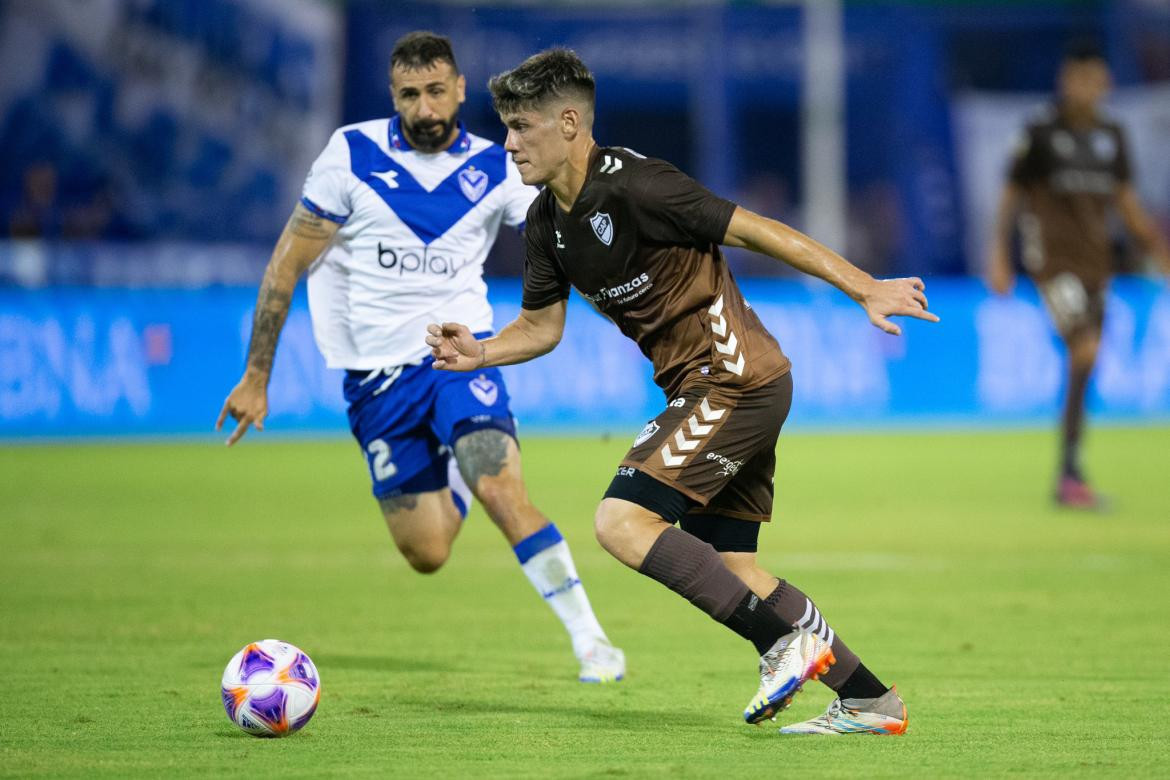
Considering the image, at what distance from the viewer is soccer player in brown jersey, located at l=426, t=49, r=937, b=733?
5203 millimetres

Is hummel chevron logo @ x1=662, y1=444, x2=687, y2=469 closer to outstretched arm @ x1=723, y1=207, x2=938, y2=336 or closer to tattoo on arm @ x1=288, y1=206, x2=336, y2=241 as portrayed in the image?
outstretched arm @ x1=723, y1=207, x2=938, y2=336

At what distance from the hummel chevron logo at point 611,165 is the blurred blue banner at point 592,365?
12.5 meters

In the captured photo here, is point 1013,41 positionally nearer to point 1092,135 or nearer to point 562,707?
point 1092,135

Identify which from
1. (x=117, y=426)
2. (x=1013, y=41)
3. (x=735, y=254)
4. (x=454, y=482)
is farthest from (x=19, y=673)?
(x=1013, y=41)

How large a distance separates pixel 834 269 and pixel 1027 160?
8.27 metres

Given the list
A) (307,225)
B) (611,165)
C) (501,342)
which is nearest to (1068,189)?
(307,225)

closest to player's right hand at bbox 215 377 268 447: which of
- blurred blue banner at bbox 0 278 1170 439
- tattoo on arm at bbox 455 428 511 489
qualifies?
tattoo on arm at bbox 455 428 511 489

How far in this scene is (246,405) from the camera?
675 cm

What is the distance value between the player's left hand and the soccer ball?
2077 mm

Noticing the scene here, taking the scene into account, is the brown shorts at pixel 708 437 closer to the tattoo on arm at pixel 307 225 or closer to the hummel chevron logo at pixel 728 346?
the hummel chevron logo at pixel 728 346

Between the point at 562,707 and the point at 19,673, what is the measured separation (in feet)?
6.90

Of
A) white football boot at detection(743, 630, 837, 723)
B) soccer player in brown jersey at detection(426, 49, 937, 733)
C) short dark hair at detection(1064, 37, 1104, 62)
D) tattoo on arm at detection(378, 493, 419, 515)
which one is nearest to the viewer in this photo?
white football boot at detection(743, 630, 837, 723)

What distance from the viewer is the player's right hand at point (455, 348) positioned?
5.68 meters

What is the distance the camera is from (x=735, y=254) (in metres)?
25.4
